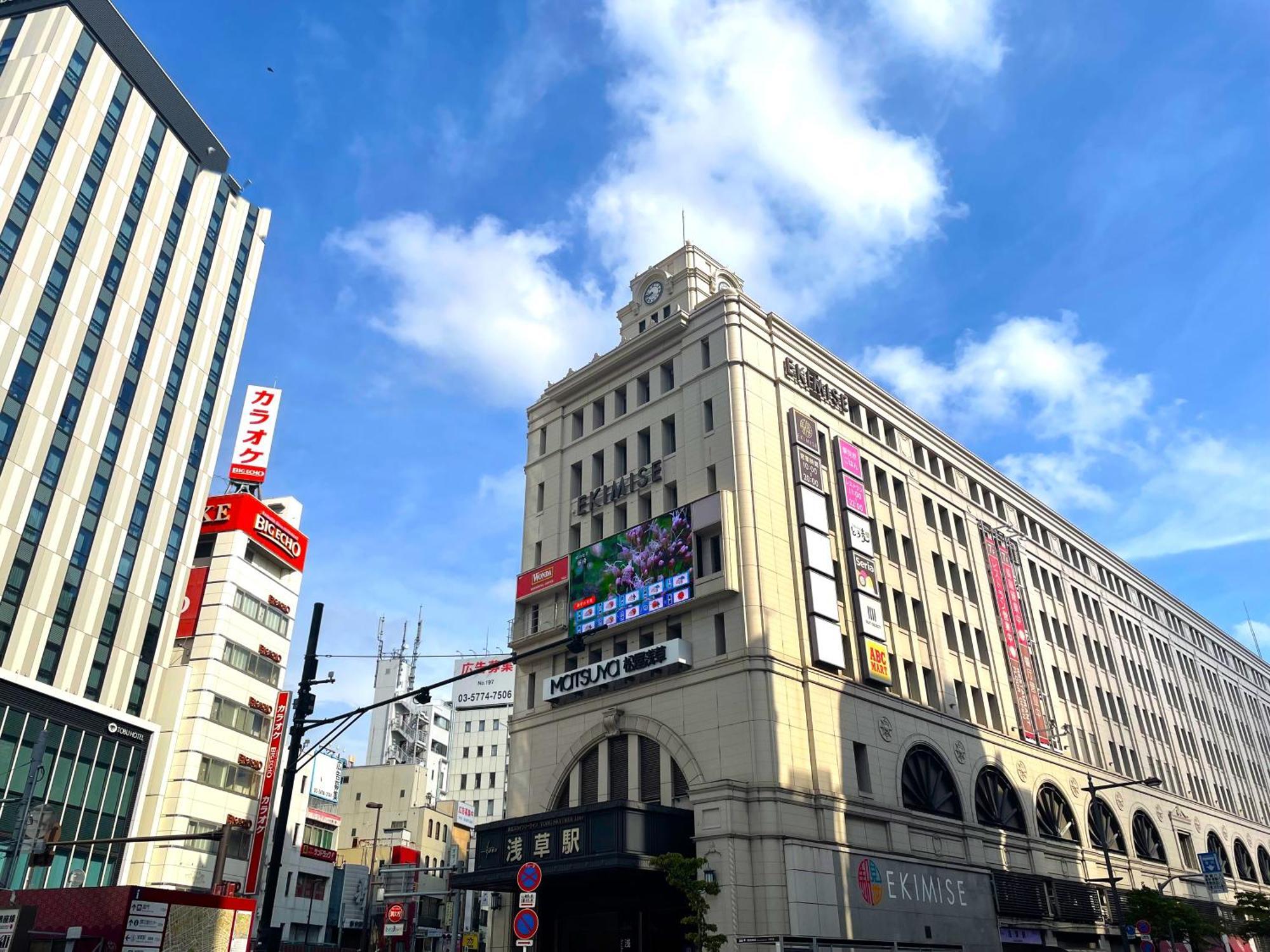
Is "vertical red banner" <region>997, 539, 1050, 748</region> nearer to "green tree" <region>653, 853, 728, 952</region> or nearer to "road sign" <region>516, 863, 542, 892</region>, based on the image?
"green tree" <region>653, 853, 728, 952</region>

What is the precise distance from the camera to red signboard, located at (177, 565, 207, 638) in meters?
69.9

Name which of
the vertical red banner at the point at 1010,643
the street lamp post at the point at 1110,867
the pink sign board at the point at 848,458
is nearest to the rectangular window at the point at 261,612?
the pink sign board at the point at 848,458

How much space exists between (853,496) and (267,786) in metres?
48.5

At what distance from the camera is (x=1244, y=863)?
80312mm

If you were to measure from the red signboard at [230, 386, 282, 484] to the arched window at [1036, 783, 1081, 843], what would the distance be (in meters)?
62.3

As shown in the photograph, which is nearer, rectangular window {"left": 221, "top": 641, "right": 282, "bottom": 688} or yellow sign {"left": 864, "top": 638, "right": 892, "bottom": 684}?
yellow sign {"left": 864, "top": 638, "right": 892, "bottom": 684}

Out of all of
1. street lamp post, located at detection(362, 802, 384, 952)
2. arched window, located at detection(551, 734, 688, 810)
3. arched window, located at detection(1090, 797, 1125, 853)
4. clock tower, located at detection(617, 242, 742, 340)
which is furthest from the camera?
street lamp post, located at detection(362, 802, 384, 952)

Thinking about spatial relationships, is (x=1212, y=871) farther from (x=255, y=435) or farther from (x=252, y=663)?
(x=255, y=435)

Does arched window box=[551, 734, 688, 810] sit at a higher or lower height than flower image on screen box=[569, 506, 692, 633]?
lower

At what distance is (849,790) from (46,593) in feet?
152

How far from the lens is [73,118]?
64125 millimetres

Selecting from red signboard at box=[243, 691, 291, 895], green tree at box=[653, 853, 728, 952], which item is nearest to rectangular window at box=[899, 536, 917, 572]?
green tree at box=[653, 853, 728, 952]

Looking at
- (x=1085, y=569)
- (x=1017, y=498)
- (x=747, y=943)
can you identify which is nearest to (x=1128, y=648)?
(x=1085, y=569)

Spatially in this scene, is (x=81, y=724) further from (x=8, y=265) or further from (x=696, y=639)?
(x=696, y=639)
